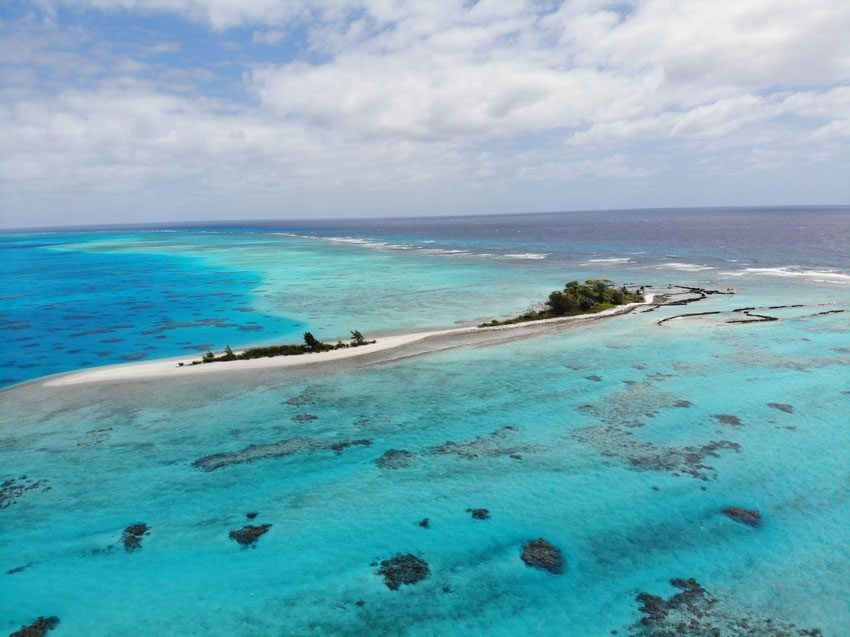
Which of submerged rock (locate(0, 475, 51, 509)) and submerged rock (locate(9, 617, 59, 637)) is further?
submerged rock (locate(0, 475, 51, 509))

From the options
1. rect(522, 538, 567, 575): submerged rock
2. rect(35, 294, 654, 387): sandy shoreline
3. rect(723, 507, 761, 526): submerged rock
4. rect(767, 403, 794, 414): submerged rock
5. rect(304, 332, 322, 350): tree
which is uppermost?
rect(304, 332, 322, 350): tree

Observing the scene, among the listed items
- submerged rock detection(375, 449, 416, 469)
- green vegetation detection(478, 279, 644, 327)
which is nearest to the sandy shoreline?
green vegetation detection(478, 279, 644, 327)

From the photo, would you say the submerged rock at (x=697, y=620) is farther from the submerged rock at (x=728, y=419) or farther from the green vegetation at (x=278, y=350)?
the green vegetation at (x=278, y=350)

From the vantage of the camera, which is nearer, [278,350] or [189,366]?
[189,366]

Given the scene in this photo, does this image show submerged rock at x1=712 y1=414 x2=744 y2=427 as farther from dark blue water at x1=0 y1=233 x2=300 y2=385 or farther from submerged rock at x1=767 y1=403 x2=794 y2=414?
dark blue water at x1=0 y1=233 x2=300 y2=385

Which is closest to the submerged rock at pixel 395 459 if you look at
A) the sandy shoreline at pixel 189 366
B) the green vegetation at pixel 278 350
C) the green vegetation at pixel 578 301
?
the sandy shoreline at pixel 189 366

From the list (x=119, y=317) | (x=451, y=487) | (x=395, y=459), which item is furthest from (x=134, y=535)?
(x=119, y=317)

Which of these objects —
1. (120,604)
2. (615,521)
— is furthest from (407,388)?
(120,604)

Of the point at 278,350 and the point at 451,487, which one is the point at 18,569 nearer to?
the point at 451,487
